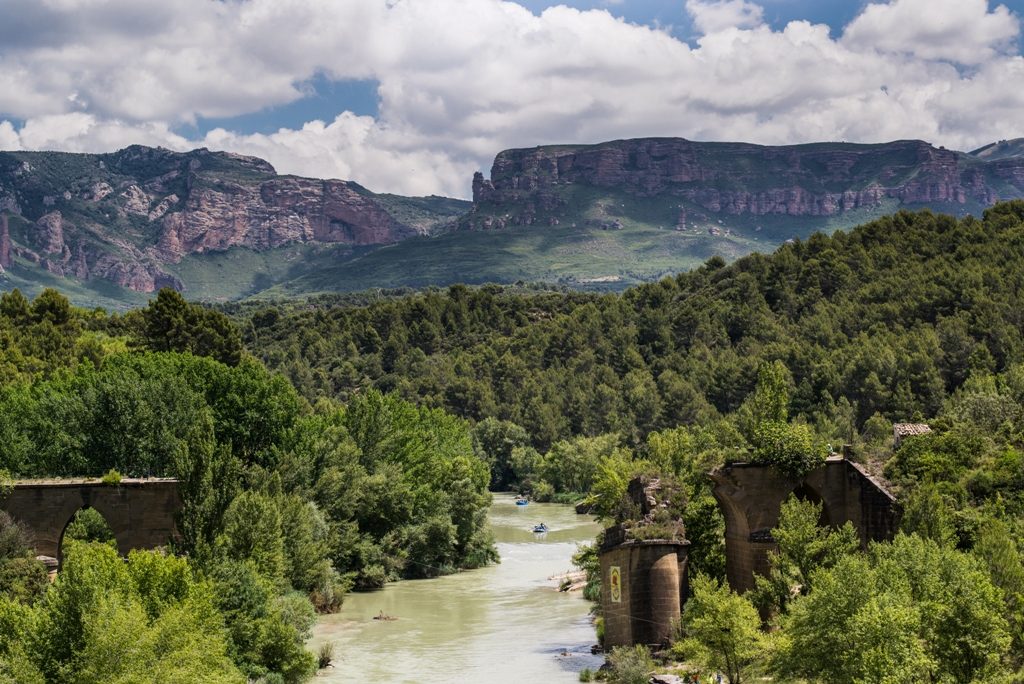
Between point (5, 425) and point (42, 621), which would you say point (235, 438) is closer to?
point (5, 425)

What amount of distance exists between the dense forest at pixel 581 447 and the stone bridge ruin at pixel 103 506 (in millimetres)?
4344

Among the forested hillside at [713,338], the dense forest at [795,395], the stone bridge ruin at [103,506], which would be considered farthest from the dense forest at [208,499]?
the forested hillside at [713,338]

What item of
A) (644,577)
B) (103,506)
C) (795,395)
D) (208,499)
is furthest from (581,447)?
(208,499)

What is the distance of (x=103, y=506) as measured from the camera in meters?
51.2

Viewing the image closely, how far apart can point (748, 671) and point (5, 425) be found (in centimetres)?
3695

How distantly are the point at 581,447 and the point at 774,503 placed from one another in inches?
3224

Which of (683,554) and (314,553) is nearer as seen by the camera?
(683,554)

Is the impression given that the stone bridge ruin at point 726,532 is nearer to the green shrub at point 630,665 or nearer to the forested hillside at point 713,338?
the green shrub at point 630,665

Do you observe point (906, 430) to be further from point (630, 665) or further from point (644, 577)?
point (630, 665)

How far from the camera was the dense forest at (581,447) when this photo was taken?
2870cm

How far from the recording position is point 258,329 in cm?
18312

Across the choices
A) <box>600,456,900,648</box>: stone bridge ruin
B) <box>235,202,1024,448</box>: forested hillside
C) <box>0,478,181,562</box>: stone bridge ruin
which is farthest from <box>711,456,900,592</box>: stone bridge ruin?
<box>235,202,1024,448</box>: forested hillside

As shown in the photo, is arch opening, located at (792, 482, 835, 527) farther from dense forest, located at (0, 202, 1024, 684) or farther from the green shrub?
the green shrub

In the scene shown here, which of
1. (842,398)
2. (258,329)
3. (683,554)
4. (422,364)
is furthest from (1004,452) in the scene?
(258,329)
